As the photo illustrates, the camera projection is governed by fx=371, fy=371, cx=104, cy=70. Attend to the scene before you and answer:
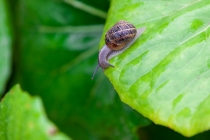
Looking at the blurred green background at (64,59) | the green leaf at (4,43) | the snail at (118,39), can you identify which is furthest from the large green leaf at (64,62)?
the snail at (118,39)

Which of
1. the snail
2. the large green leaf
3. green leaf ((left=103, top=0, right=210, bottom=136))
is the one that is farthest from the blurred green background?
green leaf ((left=103, top=0, right=210, bottom=136))

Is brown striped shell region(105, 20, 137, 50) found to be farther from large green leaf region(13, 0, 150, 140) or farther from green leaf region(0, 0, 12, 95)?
green leaf region(0, 0, 12, 95)

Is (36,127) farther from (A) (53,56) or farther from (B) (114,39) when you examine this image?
(A) (53,56)

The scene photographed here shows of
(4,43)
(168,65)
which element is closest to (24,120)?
(168,65)

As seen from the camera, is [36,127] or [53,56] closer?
[36,127]

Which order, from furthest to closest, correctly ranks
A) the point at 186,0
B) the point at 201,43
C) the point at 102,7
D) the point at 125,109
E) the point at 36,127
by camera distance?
the point at 102,7 → the point at 125,109 → the point at 186,0 → the point at 201,43 → the point at 36,127

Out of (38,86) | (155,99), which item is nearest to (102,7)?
(38,86)
